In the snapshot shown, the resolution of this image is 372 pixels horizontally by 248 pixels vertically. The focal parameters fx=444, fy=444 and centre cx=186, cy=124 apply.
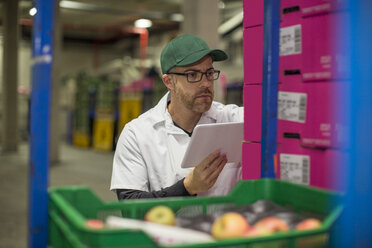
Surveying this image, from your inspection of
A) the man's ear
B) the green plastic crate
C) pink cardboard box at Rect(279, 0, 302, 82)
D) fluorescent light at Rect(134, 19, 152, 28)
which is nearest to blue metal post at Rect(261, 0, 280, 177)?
pink cardboard box at Rect(279, 0, 302, 82)

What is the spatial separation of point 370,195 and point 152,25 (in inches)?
604

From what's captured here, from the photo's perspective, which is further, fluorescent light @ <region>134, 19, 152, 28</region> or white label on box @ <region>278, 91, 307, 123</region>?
fluorescent light @ <region>134, 19, 152, 28</region>

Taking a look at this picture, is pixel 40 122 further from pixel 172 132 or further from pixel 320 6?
pixel 172 132

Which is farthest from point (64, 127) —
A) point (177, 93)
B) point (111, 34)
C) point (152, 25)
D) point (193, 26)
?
point (177, 93)

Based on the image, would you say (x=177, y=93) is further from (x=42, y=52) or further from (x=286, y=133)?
(x=42, y=52)

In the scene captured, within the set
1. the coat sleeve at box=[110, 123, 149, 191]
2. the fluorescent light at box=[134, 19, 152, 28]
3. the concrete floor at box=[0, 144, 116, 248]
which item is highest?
the fluorescent light at box=[134, 19, 152, 28]

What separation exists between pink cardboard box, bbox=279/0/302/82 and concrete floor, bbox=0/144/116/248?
336 cm

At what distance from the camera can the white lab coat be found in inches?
80.3

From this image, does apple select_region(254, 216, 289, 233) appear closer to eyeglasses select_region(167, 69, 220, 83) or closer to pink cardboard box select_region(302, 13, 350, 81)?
pink cardboard box select_region(302, 13, 350, 81)

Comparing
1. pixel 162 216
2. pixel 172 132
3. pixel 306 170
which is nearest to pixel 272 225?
pixel 162 216

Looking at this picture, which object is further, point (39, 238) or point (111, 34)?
point (111, 34)

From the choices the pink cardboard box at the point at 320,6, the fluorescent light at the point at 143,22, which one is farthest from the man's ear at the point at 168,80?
the fluorescent light at the point at 143,22

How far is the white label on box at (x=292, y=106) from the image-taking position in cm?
135

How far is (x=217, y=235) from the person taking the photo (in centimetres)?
98
